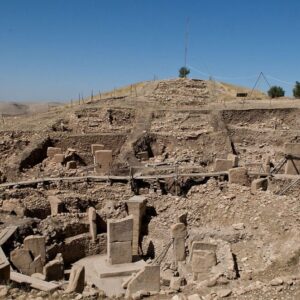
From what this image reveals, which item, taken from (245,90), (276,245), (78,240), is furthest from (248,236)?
(245,90)

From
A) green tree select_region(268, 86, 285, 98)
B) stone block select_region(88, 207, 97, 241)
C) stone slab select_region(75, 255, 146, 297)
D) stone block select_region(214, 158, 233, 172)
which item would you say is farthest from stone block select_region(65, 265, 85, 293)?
green tree select_region(268, 86, 285, 98)

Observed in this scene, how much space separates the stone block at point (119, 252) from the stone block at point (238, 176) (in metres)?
5.86

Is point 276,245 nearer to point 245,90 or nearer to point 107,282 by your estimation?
point 107,282

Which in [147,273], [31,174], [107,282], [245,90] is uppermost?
[245,90]

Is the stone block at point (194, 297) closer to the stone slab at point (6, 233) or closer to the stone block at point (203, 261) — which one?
the stone block at point (203, 261)

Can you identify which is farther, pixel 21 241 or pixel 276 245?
pixel 21 241

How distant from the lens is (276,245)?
40.7 ft

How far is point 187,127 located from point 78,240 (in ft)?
41.6

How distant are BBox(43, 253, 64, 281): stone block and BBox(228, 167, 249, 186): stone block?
8.09 metres

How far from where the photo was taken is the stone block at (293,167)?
18562 mm

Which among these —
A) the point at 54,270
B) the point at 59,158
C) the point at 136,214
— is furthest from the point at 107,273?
the point at 59,158

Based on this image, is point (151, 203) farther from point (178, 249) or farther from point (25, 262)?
point (25, 262)

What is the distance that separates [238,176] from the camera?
17391 mm

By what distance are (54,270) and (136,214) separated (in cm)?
402
